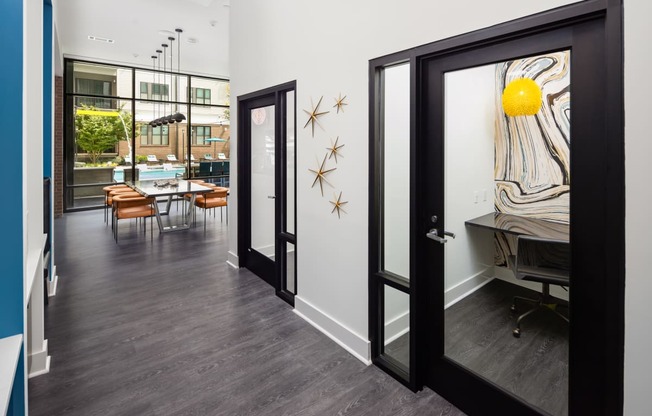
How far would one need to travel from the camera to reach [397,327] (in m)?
2.54

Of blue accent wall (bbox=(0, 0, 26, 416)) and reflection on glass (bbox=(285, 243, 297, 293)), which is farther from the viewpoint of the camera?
reflection on glass (bbox=(285, 243, 297, 293))

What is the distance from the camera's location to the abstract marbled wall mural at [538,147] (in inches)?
65.3

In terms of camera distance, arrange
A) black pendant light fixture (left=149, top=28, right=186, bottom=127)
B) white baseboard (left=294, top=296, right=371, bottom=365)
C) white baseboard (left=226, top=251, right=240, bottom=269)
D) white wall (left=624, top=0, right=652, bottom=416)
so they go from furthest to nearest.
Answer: black pendant light fixture (left=149, top=28, right=186, bottom=127)
white baseboard (left=226, top=251, right=240, bottom=269)
white baseboard (left=294, top=296, right=371, bottom=365)
white wall (left=624, top=0, right=652, bottom=416)

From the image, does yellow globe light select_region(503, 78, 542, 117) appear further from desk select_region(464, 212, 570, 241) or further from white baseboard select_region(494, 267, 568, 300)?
white baseboard select_region(494, 267, 568, 300)

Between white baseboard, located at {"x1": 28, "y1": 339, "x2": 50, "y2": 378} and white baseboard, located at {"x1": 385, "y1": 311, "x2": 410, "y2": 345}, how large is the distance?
2.31m

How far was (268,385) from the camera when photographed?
2330 millimetres

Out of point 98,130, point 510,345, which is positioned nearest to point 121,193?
point 98,130

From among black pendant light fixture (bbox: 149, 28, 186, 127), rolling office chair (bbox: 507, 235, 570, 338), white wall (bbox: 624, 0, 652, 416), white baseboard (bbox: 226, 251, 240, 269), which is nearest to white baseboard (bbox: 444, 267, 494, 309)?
rolling office chair (bbox: 507, 235, 570, 338)

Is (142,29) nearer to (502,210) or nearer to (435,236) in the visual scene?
(435,236)

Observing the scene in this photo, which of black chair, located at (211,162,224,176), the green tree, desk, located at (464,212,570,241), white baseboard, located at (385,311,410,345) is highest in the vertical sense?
the green tree

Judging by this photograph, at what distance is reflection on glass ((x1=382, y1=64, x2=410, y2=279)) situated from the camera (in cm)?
233

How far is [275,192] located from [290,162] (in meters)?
0.40

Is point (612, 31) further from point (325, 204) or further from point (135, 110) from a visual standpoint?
point (135, 110)

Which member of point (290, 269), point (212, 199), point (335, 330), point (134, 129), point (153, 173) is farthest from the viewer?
point (153, 173)
